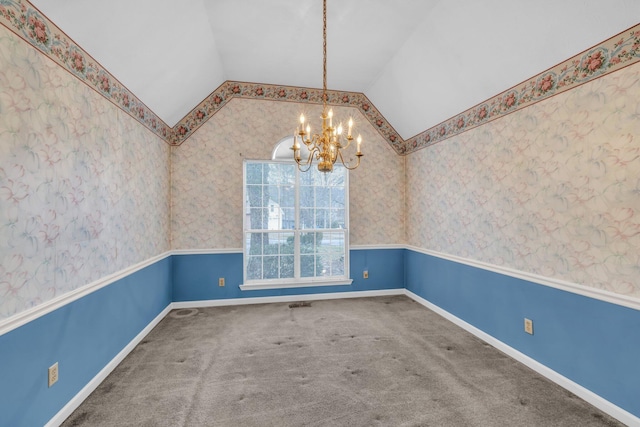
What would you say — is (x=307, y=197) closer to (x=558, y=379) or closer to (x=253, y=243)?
(x=253, y=243)

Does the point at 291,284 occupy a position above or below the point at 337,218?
below

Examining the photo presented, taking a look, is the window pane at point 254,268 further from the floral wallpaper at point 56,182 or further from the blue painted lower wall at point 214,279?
the floral wallpaper at point 56,182

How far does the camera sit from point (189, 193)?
412cm

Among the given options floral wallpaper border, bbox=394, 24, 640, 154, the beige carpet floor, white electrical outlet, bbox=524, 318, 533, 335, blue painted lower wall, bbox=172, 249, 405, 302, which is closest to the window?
blue painted lower wall, bbox=172, 249, 405, 302

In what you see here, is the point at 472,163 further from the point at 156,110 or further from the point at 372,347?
the point at 156,110

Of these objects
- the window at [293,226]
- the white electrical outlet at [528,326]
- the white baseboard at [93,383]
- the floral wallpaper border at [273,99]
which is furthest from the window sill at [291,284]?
the white electrical outlet at [528,326]

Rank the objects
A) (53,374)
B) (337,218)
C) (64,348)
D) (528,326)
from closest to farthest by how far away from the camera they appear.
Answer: (53,374)
(64,348)
(528,326)
(337,218)

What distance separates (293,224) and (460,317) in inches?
100

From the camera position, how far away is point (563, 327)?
230 centimetres

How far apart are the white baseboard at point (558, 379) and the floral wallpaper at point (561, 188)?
2.51 feet

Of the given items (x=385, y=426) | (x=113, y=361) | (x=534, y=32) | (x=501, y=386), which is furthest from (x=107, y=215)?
(x=534, y=32)

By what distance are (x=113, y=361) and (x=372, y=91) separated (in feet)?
14.3

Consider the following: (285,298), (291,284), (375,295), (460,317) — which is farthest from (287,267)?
(460,317)

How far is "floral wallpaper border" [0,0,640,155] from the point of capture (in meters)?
1.75
